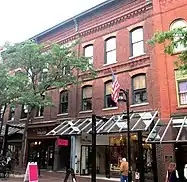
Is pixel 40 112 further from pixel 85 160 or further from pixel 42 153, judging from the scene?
pixel 85 160

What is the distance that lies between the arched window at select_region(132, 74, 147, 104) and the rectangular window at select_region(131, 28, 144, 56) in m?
1.89

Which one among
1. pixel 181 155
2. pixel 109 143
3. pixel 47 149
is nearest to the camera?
pixel 181 155

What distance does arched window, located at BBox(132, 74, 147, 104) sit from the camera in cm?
1869

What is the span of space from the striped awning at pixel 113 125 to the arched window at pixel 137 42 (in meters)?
5.05

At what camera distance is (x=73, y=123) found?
20625 mm

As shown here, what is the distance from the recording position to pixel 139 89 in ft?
62.2

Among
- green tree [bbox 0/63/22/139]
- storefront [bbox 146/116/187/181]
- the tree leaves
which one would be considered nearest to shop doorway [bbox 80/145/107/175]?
the tree leaves

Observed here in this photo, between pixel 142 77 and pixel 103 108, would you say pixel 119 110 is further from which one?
pixel 142 77

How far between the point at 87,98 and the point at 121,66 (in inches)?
161

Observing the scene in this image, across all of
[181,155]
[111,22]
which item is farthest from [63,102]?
[181,155]

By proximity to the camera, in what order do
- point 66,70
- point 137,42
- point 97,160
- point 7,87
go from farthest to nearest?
point 97,160
point 66,70
point 137,42
point 7,87

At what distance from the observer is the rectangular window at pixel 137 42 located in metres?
19.8

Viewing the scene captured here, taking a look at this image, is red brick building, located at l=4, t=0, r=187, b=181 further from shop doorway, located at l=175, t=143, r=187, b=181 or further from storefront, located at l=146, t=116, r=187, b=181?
shop doorway, located at l=175, t=143, r=187, b=181

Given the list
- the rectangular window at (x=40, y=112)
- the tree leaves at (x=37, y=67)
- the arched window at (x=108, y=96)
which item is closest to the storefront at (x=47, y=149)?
the rectangular window at (x=40, y=112)
